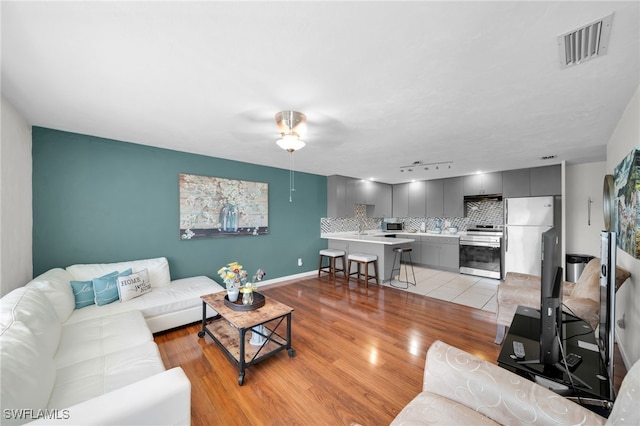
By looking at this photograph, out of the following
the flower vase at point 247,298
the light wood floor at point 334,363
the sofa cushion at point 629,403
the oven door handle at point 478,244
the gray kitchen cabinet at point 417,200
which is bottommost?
the light wood floor at point 334,363

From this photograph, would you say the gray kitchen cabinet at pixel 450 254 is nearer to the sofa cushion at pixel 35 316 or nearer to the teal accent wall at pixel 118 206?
the teal accent wall at pixel 118 206

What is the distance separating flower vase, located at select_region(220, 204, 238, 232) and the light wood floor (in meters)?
1.56

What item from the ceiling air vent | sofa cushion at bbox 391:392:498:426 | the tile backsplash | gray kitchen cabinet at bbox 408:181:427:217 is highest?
the ceiling air vent

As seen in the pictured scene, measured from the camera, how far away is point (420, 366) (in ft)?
6.89

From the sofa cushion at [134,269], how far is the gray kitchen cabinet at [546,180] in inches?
253

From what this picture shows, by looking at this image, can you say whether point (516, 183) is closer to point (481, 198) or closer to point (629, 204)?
point (481, 198)

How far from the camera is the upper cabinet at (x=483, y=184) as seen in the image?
495 centimetres

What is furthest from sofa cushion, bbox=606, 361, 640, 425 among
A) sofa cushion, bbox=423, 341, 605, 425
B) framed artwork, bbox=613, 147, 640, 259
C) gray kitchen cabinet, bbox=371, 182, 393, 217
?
gray kitchen cabinet, bbox=371, 182, 393, 217

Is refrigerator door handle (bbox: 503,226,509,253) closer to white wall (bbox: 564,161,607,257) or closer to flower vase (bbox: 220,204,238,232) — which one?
white wall (bbox: 564,161,607,257)

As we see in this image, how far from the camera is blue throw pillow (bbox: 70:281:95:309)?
92.5 inches

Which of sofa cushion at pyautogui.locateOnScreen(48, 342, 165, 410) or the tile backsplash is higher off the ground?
the tile backsplash

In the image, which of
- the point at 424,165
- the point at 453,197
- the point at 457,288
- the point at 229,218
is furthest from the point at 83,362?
the point at 453,197

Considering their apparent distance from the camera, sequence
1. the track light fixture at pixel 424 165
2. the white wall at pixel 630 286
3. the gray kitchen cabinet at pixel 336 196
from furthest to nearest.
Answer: the gray kitchen cabinet at pixel 336 196 → the track light fixture at pixel 424 165 → the white wall at pixel 630 286

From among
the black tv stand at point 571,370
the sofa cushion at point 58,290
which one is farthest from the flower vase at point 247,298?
the black tv stand at point 571,370
